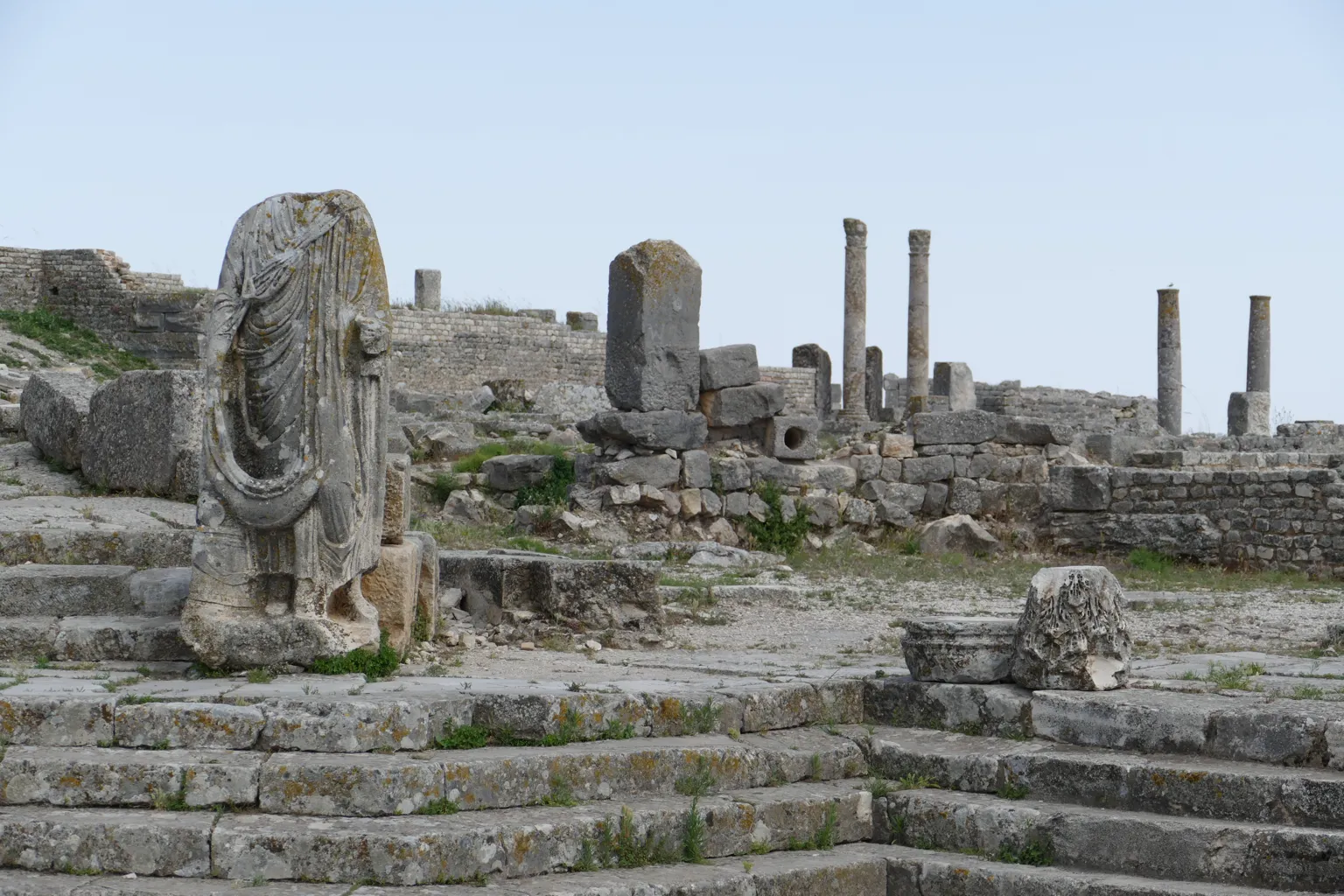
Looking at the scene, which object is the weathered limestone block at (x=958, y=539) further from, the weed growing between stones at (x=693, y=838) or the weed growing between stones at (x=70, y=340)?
the weed growing between stones at (x=70, y=340)

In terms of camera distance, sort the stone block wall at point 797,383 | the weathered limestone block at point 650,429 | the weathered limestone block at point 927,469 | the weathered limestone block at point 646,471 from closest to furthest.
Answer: the weathered limestone block at point 646,471
the weathered limestone block at point 650,429
the weathered limestone block at point 927,469
the stone block wall at point 797,383

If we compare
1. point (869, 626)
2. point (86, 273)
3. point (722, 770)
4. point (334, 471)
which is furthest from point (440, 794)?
point (86, 273)

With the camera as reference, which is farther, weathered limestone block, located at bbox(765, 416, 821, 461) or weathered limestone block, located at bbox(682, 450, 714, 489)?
weathered limestone block, located at bbox(765, 416, 821, 461)

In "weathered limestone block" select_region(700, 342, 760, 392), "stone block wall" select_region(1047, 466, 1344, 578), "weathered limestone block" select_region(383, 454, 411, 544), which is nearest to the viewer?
"weathered limestone block" select_region(383, 454, 411, 544)

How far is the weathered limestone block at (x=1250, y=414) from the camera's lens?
90.4 ft

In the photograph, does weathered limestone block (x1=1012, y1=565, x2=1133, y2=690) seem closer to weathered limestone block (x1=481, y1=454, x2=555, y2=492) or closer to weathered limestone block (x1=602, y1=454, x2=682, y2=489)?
weathered limestone block (x1=602, y1=454, x2=682, y2=489)

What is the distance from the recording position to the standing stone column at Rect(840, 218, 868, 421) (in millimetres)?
27000

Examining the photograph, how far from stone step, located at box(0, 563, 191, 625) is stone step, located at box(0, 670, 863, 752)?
2.74 ft

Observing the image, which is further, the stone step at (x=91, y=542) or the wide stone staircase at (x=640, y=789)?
the stone step at (x=91, y=542)

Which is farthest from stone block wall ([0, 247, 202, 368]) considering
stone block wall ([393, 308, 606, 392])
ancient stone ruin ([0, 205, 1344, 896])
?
ancient stone ruin ([0, 205, 1344, 896])

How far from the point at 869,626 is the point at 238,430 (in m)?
4.64

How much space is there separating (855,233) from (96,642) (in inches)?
845

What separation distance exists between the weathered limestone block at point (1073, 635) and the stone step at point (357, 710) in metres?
0.97

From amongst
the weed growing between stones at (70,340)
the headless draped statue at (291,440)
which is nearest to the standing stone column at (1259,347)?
the weed growing between stones at (70,340)
